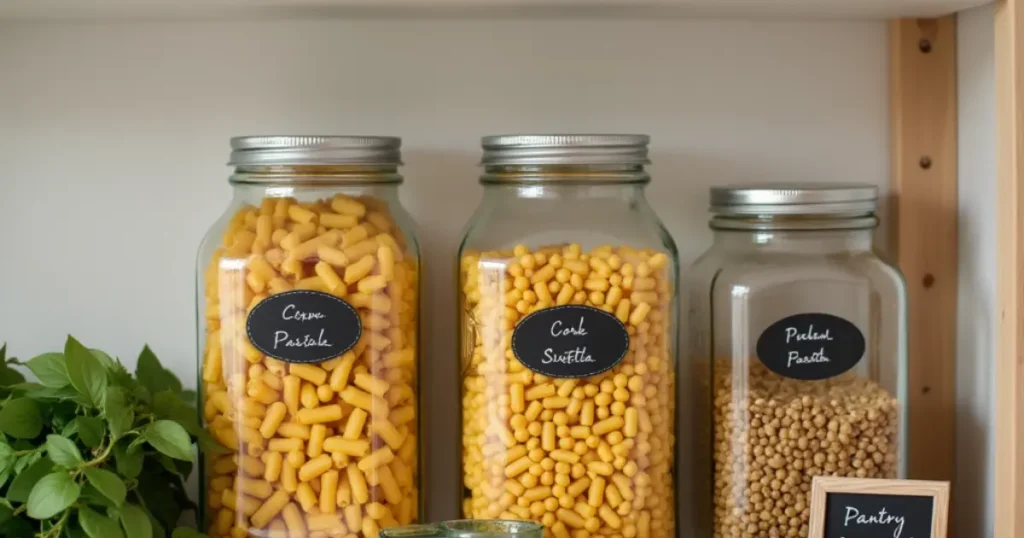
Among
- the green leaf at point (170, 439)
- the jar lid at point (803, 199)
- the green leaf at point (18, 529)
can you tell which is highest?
the jar lid at point (803, 199)

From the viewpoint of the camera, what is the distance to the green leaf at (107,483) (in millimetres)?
906

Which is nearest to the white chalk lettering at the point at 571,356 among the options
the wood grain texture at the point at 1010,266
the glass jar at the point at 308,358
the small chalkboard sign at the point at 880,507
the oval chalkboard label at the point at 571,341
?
the oval chalkboard label at the point at 571,341

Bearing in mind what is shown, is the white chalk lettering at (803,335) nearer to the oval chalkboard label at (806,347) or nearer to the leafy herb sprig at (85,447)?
the oval chalkboard label at (806,347)

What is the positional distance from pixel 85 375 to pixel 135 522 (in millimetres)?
138

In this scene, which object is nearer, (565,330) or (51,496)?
(51,496)

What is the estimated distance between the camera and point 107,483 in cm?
91

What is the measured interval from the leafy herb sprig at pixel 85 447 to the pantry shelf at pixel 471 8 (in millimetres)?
343

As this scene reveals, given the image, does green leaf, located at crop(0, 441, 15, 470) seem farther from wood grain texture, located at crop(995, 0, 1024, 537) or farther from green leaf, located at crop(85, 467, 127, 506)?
wood grain texture, located at crop(995, 0, 1024, 537)

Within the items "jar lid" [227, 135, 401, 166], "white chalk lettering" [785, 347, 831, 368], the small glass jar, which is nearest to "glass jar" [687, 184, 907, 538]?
"white chalk lettering" [785, 347, 831, 368]

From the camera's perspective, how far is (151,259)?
126cm

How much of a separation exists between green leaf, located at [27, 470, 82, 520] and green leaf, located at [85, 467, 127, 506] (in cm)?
1

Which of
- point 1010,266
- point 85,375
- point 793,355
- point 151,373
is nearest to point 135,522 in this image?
point 85,375

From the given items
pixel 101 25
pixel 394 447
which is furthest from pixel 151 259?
pixel 394 447

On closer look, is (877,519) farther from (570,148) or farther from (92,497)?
(92,497)
